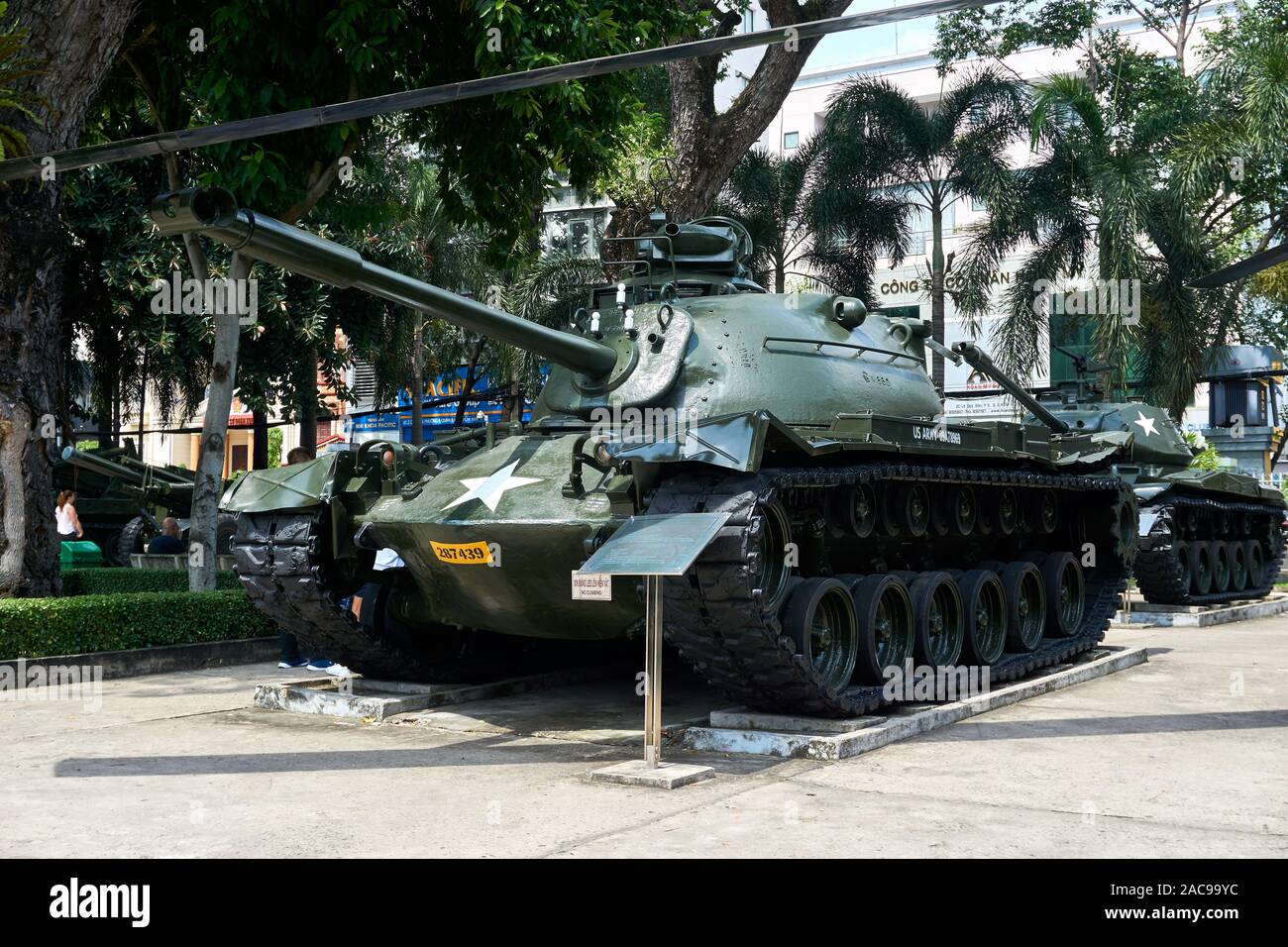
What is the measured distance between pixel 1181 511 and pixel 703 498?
11.9 meters

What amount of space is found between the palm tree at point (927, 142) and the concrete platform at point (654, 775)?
820 inches

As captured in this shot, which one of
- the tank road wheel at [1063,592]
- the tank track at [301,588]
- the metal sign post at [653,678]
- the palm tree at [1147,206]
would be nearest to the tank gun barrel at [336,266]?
the tank track at [301,588]

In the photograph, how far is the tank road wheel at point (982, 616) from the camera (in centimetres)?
1051

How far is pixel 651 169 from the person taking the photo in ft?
64.8

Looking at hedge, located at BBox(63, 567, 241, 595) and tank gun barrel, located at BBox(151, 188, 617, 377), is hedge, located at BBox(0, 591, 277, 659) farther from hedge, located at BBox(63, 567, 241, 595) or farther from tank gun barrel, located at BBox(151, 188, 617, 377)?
tank gun barrel, located at BBox(151, 188, 617, 377)

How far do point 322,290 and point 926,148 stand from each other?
39.8 ft

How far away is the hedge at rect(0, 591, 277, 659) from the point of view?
11891mm

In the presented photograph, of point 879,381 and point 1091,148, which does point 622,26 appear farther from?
point 1091,148

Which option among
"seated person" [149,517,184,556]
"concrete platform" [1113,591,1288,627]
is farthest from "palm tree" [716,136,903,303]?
"seated person" [149,517,184,556]

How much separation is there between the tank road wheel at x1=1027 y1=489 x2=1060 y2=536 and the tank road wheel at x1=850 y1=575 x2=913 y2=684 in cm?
291

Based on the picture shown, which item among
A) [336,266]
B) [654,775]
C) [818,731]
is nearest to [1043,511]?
[818,731]

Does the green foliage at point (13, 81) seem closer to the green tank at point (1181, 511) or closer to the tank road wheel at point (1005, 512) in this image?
the tank road wheel at point (1005, 512)

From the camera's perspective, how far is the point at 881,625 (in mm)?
9531

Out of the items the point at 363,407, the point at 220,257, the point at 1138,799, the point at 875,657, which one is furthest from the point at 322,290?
the point at 363,407
